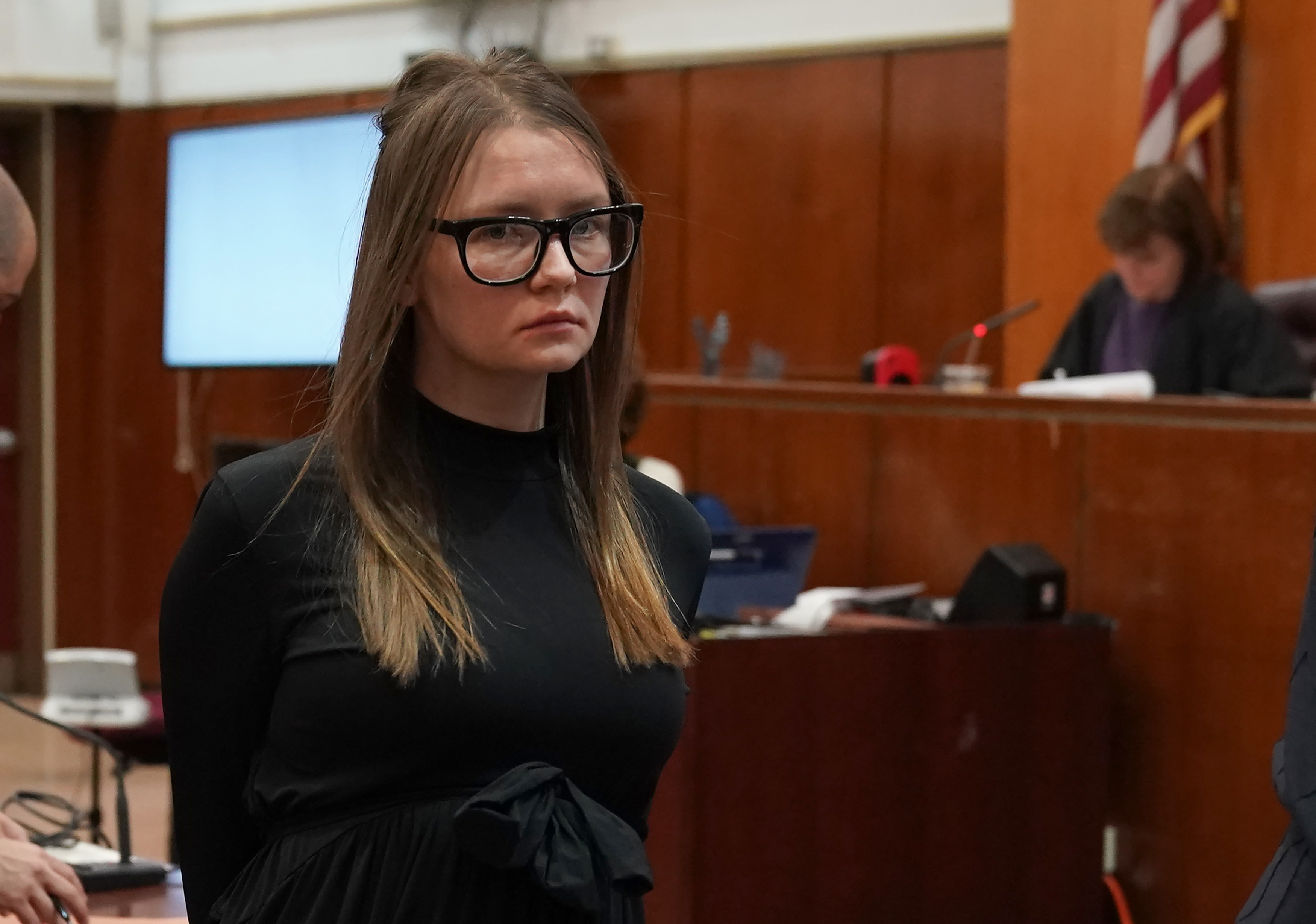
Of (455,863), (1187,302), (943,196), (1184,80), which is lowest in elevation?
(455,863)

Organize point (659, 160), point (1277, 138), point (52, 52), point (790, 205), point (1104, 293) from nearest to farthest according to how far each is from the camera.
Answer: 1. point (1104, 293)
2. point (1277, 138)
3. point (790, 205)
4. point (659, 160)
5. point (52, 52)

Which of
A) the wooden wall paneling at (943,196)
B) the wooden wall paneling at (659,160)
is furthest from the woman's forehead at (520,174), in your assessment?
the wooden wall paneling at (659,160)

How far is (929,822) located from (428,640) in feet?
6.91

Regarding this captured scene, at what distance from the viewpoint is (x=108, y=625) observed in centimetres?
824

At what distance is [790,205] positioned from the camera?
6832mm

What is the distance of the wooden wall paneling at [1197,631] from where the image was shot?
3021mm

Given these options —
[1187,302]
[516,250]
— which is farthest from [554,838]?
[1187,302]

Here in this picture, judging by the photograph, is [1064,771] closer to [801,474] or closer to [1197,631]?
[1197,631]

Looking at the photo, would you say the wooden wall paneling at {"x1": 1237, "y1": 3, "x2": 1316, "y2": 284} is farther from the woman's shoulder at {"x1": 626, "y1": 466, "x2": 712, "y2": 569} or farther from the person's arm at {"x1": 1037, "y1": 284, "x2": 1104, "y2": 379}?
the woman's shoulder at {"x1": 626, "y1": 466, "x2": 712, "y2": 569}

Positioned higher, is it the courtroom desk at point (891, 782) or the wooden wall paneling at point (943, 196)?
the wooden wall paneling at point (943, 196)

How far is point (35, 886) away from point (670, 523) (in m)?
0.68

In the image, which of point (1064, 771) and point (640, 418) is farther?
point (640, 418)

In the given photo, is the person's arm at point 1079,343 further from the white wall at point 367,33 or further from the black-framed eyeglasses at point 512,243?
the black-framed eyeglasses at point 512,243

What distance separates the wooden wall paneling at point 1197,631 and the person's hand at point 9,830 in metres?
2.11
